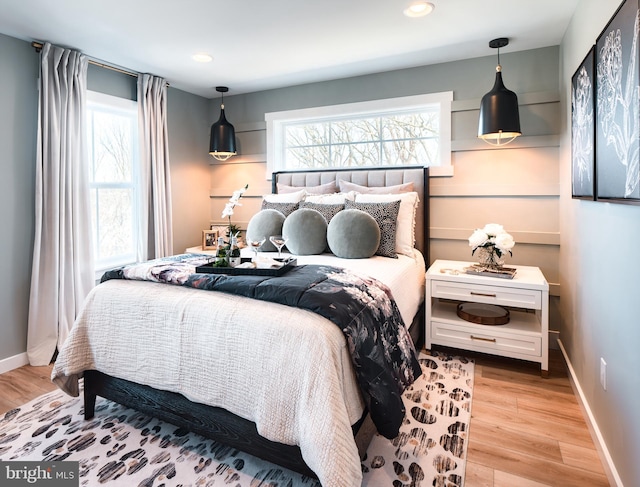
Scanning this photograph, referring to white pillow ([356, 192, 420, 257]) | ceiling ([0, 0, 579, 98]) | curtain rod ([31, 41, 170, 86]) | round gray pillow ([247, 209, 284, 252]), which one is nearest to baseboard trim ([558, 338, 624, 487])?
white pillow ([356, 192, 420, 257])

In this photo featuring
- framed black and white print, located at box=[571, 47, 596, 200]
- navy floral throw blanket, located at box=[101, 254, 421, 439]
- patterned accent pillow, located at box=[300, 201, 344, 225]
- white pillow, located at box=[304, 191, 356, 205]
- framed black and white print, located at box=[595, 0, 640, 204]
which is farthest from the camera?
white pillow, located at box=[304, 191, 356, 205]

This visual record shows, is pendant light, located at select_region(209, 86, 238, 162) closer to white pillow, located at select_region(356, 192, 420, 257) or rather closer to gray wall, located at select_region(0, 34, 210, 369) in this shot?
gray wall, located at select_region(0, 34, 210, 369)

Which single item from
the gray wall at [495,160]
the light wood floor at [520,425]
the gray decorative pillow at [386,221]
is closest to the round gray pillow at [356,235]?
the gray decorative pillow at [386,221]

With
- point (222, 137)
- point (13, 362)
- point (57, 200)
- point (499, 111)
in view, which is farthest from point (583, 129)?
point (13, 362)

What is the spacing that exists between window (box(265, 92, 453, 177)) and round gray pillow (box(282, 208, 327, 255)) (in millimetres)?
1175

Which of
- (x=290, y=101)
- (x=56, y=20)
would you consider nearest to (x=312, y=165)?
(x=290, y=101)

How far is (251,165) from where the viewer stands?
4.41 meters

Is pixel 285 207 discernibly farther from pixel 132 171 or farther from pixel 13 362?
pixel 13 362

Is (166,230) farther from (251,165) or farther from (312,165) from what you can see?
(312,165)

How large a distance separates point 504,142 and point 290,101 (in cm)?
219

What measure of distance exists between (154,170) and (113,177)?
1.21 feet

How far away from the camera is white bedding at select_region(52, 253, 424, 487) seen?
1.38 meters

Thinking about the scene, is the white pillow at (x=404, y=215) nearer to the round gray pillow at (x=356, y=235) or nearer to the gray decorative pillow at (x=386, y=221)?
the gray decorative pillow at (x=386, y=221)

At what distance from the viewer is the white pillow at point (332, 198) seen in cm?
332
